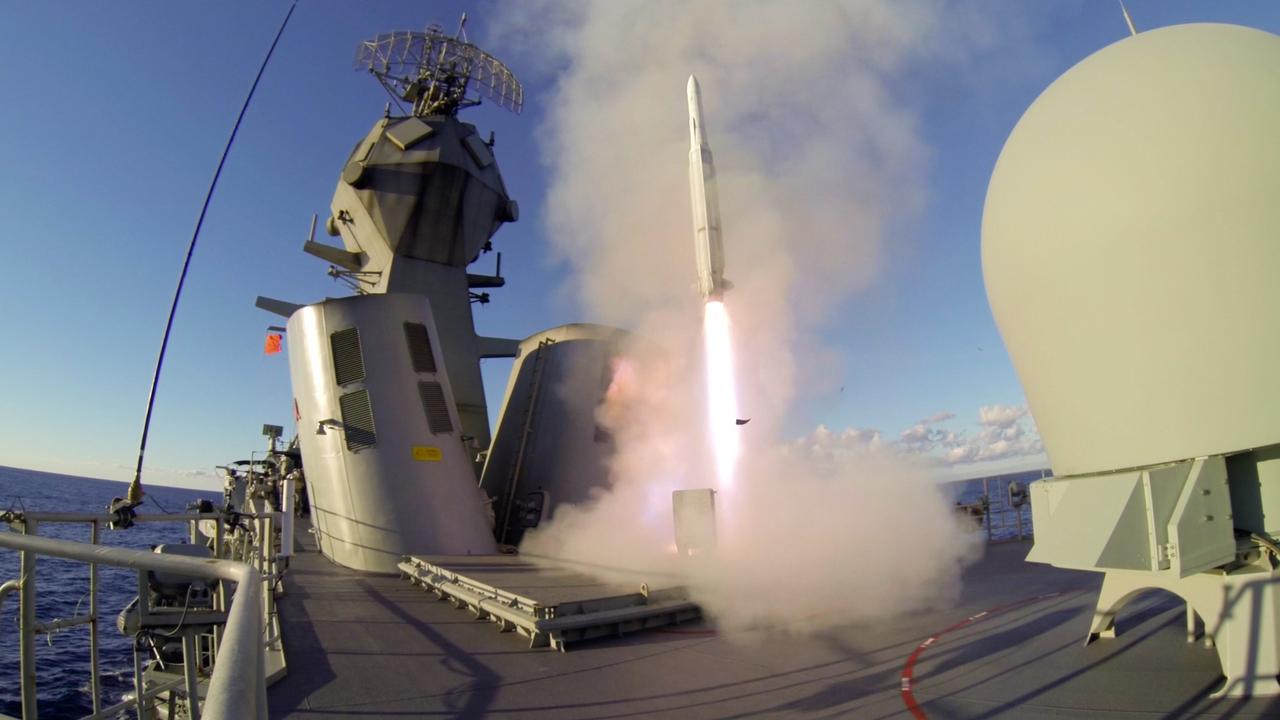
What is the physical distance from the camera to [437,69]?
2023 cm

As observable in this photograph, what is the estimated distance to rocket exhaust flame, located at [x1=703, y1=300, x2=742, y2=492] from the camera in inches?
553

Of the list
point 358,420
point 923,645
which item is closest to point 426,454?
point 358,420

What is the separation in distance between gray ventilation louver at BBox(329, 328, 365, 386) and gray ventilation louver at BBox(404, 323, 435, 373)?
854 millimetres

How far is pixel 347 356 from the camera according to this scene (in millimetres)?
12719

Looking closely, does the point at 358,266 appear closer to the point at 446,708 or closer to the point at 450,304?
the point at 450,304

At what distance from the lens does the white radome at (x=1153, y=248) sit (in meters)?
4.87

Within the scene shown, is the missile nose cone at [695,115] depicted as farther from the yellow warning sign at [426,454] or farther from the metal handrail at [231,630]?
the metal handrail at [231,630]

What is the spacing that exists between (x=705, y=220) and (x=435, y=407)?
6.40 metres

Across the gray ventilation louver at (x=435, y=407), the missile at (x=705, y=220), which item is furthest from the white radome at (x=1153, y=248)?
the gray ventilation louver at (x=435, y=407)

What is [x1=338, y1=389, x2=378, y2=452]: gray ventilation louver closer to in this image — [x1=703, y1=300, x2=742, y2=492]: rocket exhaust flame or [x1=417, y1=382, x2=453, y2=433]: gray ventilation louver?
[x1=417, y1=382, x2=453, y2=433]: gray ventilation louver

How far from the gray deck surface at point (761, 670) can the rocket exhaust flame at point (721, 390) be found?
5.60 meters

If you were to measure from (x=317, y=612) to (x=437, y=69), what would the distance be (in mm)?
16356

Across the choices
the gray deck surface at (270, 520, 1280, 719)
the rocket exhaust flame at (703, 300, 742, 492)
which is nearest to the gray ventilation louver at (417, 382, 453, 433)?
the gray deck surface at (270, 520, 1280, 719)

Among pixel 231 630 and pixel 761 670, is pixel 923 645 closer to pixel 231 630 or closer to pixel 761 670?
pixel 761 670
